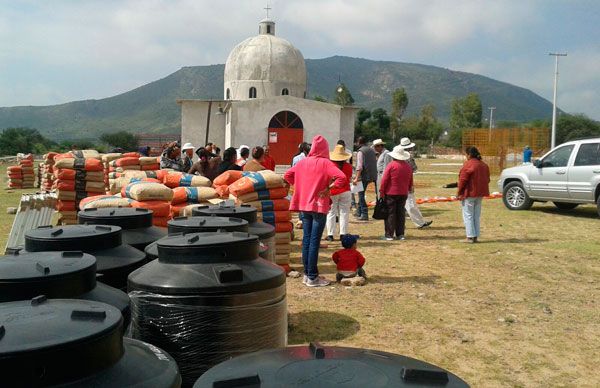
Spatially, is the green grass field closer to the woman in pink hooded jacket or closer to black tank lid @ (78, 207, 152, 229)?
the woman in pink hooded jacket

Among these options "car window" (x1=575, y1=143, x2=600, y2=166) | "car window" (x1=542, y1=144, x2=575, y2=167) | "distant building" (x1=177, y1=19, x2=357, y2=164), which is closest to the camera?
"car window" (x1=575, y1=143, x2=600, y2=166)

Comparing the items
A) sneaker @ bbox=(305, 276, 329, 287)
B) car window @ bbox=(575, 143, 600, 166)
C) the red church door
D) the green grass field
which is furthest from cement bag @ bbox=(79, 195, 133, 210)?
the red church door

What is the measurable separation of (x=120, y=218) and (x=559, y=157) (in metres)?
12.2

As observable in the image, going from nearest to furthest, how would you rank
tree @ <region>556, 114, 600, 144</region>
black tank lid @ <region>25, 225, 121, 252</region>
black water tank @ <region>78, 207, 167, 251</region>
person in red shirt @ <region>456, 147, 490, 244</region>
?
black tank lid @ <region>25, 225, 121, 252</region>
black water tank @ <region>78, 207, 167, 251</region>
person in red shirt @ <region>456, 147, 490, 244</region>
tree @ <region>556, 114, 600, 144</region>

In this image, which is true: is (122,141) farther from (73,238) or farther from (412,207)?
(73,238)

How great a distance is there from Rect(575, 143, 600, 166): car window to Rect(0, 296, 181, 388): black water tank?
1300cm

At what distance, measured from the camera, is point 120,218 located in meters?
4.75

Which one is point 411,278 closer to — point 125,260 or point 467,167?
point 467,167

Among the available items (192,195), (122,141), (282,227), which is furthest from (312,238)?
(122,141)

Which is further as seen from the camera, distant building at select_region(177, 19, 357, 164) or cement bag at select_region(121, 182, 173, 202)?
distant building at select_region(177, 19, 357, 164)

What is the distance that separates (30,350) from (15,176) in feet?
79.6

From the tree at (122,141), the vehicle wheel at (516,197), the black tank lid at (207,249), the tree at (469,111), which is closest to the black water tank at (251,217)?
the black tank lid at (207,249)

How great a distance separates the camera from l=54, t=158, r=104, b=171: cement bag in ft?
35.4

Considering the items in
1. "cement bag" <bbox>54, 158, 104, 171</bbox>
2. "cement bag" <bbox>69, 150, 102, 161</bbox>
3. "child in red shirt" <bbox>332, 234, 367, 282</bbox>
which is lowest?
"child in red shirt" <bbox>332, 234, 367, 282</bbox>
